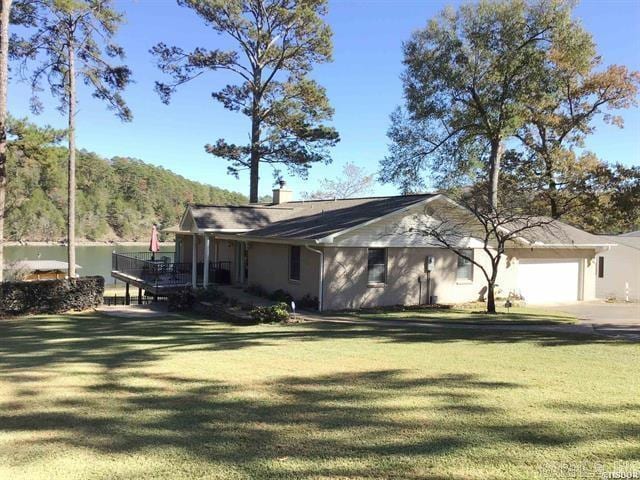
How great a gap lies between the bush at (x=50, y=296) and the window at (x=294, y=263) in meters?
6.50

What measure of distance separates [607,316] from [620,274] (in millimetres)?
10947

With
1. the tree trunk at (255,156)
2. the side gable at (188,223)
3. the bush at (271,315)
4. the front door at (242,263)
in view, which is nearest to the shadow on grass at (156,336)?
the bush at (271,315)

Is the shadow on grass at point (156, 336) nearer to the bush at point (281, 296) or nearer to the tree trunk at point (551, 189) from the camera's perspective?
the bush at point (281, 296)

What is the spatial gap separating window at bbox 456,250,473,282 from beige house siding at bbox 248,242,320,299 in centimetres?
605

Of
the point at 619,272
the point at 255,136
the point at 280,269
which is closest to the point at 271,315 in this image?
the point at 280,269

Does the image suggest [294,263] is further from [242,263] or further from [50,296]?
[50,296]

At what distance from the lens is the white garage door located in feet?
72.6

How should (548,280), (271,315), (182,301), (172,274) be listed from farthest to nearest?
(172,274)
(548,280)
(182,301)
(271,315)

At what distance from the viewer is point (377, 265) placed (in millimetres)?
18406

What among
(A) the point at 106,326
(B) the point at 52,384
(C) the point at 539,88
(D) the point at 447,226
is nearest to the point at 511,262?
(D) the point at 447,226

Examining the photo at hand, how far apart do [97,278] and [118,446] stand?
Result: 14.4 metres

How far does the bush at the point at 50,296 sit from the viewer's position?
16.3m

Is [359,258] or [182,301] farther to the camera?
[182,301]

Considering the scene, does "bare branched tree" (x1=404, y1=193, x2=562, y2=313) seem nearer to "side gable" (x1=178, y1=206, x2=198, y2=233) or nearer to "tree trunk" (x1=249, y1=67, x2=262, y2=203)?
"side gable" (x1=178, y1=206, x2=198, y2=233)
